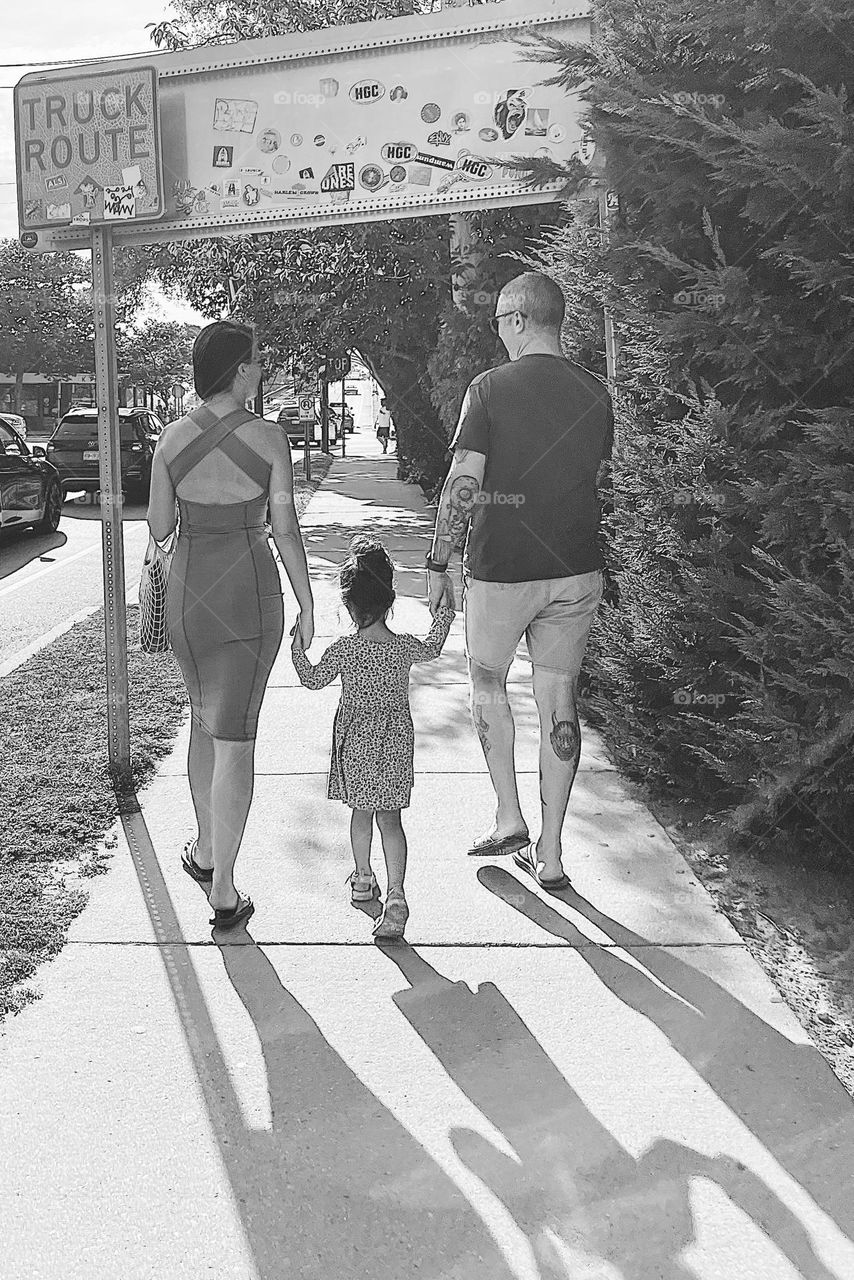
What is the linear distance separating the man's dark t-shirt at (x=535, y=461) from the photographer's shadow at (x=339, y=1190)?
1728 mm

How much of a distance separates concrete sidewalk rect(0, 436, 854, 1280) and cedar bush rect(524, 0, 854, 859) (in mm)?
595

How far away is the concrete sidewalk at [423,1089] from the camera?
254cm

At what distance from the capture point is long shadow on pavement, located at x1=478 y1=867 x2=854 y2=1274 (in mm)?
2783

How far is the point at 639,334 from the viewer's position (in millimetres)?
4758

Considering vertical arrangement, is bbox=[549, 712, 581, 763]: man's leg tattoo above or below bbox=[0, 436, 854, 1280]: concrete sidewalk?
above

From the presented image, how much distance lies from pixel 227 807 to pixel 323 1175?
1.44 metres

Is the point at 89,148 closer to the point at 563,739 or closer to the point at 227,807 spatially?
the point at 227,807

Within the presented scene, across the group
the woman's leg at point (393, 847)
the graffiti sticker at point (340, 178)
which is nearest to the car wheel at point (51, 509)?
the graffiti sticker at point (340, 178)

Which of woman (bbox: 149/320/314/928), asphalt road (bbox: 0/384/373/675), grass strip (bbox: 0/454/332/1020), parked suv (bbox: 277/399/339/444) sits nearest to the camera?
woman (bbox: 149/320/314/928)

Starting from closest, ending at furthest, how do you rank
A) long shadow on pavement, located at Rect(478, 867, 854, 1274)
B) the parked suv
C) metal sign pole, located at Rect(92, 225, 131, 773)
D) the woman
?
long shadow on pavement, located at Rect(478, 867, 854, 1274) < the woman < metal sign pole, located at Rect(92, 225, 131, 773) < the parked suv

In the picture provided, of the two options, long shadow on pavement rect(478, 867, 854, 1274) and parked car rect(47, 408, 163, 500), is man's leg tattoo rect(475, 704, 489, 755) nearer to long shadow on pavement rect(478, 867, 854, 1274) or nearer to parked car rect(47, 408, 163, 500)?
long shadow on pavement rect(478, 867, 854, 1274)

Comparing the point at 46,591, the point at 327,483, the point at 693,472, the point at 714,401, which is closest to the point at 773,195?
the point at 714,401

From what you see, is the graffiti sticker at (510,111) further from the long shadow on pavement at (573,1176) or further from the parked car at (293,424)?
the parked car at (293,424)

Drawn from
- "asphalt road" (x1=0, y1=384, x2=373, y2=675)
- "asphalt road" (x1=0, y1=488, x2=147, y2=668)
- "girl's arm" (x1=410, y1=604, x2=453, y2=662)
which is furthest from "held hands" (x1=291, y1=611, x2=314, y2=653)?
"asphalt road" (x1=0, y1=488, x2=147, y2=668)
